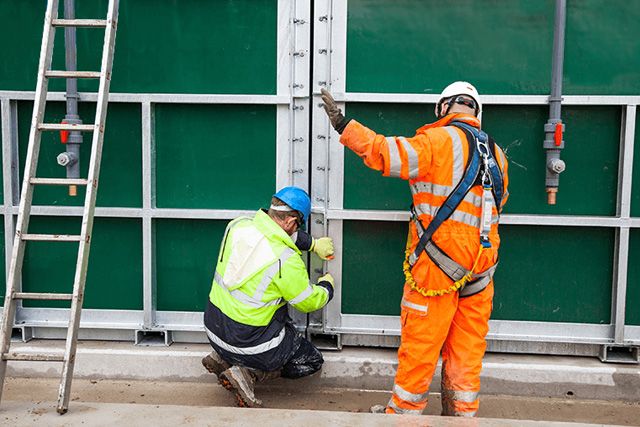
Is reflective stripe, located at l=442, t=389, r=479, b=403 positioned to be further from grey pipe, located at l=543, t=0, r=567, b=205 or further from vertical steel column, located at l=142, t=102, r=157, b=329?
vertical steel column, located at l=142, t=102, r=157, b=329

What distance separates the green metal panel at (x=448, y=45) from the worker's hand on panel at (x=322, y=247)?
38.7 inches

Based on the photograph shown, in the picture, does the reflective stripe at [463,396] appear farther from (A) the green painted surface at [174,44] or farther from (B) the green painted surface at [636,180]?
(A) the green painted surface at [174,44]

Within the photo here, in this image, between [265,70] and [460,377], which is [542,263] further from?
[265,70]

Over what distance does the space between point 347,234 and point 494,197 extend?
1.10m

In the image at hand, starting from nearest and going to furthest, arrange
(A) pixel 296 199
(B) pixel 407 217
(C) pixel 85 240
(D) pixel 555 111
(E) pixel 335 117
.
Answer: (C) pixel 85 240 → (E) pixel 335 117 → (A) pixel 296 199 → (D) pixel 555 111 → (B) pixel 407 217

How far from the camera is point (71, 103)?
4.15 m

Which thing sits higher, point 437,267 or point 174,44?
point 174,44

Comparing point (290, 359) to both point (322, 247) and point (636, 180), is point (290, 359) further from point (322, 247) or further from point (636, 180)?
point (636, 180)

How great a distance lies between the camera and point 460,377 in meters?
3.69

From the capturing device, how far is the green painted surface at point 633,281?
166 inches

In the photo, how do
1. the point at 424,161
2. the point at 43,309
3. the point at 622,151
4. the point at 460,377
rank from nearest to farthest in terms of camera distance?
the point at 424,161 → the point at 460,377 → the point at 622,151 → the point at 43,309

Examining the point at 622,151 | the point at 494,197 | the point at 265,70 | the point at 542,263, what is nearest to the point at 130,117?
the point at 265,70

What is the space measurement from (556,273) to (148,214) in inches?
105

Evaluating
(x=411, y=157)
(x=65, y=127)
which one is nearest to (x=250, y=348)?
(x=411, y=157)
